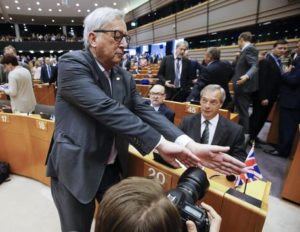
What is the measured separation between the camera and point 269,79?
12.1ft

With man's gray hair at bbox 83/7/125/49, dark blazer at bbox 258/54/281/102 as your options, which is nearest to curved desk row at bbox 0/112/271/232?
man's gray hair at bbox 83/7/125/49

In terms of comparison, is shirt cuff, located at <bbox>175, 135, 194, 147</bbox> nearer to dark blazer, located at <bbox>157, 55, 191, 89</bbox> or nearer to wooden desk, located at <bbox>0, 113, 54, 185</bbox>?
wooden desk, located at <bbox>0, 113, 54, 185</bbox>

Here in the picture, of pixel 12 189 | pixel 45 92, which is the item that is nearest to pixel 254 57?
pixel 12 189

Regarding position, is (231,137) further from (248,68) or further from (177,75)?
(177,75)

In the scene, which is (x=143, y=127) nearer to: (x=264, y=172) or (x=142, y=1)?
(x=264, y=172)

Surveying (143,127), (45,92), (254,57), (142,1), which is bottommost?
(45,92)

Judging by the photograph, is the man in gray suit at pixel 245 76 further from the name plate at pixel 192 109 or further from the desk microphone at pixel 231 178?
the desk microphone at pixel 231 178

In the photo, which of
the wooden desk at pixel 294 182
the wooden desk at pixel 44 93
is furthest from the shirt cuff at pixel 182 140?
the wooden desk at pixel 44 93

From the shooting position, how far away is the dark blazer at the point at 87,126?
915 mm

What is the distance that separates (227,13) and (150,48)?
999cm

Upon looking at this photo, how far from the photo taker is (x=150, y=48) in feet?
61.8

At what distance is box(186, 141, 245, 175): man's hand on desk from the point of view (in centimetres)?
96

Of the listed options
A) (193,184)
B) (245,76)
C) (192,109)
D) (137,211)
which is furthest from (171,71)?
(137,211)

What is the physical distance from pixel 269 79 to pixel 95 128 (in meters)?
3.52
